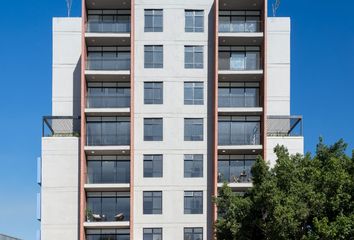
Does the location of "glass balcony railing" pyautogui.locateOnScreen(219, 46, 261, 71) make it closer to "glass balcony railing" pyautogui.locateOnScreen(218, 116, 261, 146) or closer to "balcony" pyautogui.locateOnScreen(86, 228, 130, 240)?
"glass balcony railing" pyautogui.locateOnScreen(218, 116, 261, 146)

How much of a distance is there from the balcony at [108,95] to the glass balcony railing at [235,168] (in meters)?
9.24

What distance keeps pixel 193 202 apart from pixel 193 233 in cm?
247

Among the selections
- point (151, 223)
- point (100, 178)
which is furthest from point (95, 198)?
point (151, 223)

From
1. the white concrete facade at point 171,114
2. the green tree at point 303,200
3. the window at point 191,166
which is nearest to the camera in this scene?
the green tree at point 303,200

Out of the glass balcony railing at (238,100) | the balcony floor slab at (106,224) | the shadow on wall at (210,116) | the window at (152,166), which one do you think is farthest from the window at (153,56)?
the balcony floor slab at (106,224)

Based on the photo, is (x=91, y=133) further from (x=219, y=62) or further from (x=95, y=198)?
(x=219, y=62)

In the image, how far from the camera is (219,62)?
52.8 metres

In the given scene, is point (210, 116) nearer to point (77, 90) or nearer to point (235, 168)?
point (235, 168)

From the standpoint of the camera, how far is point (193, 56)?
52.3 m

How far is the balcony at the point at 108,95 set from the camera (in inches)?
2039

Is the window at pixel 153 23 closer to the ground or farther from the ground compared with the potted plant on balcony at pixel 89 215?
farther from the ground

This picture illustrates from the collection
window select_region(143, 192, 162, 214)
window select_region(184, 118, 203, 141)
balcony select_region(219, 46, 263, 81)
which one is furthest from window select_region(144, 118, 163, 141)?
balcony select_region(219, 46, 263, 81)

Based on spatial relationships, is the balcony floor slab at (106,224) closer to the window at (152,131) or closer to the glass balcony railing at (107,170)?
the glass balcony railing at (107,170)

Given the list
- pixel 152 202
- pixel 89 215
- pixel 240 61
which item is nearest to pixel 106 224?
pixel 89 215
